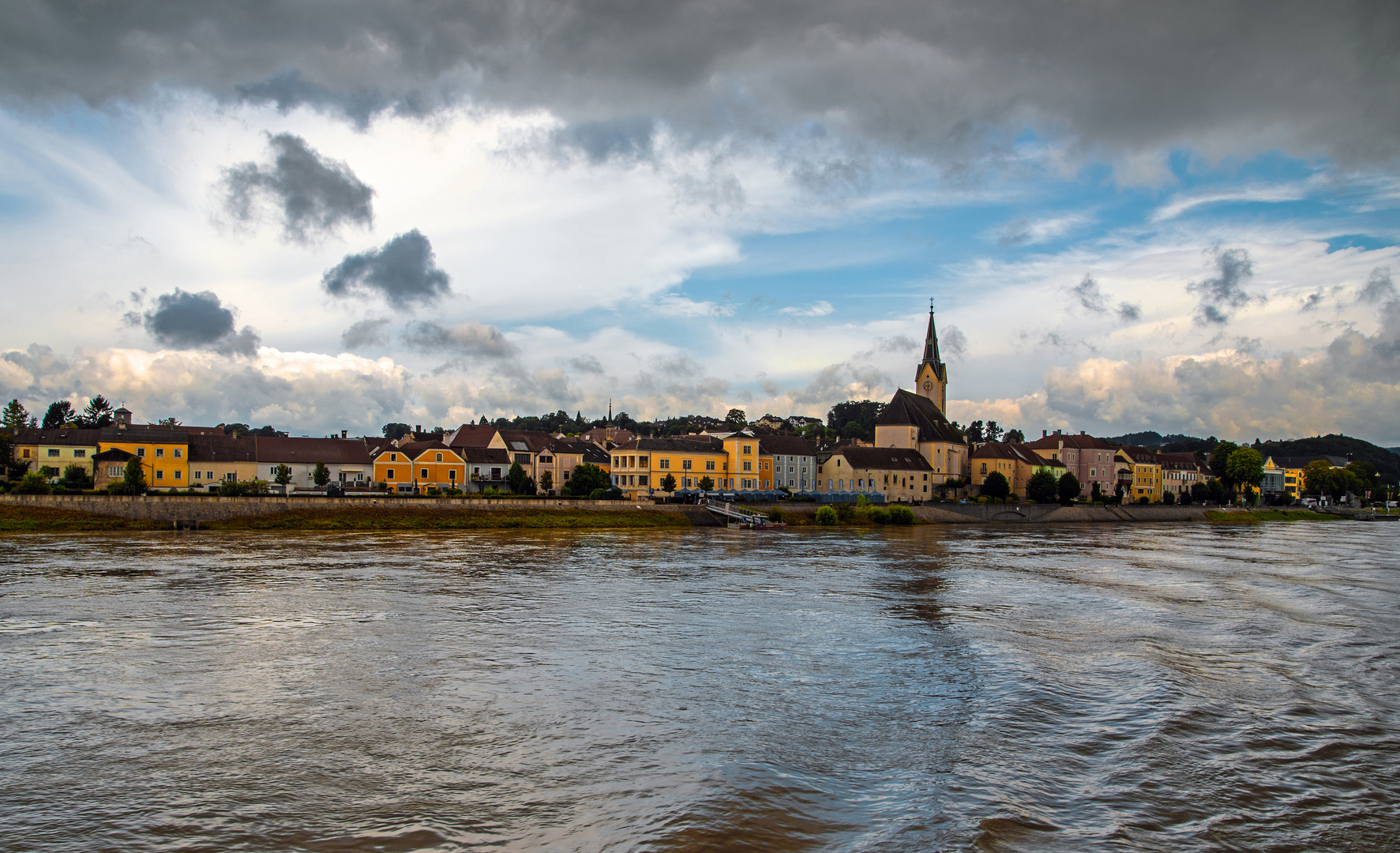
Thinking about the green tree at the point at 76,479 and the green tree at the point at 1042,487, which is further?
the green tree at the point at 1042,487

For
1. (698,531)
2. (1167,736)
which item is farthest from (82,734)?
(698,531)

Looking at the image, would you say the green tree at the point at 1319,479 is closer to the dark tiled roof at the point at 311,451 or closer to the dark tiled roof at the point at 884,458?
the dark tiled roof at the point at 884,458

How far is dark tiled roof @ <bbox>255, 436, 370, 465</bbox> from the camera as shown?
72.1m

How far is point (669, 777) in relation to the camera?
35.6 feet

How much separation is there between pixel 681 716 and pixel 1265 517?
101457 mm

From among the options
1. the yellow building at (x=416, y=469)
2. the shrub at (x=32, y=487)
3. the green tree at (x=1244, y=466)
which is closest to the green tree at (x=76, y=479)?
the shrub at (x=32, y=487)

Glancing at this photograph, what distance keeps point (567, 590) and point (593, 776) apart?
15890 millimetres

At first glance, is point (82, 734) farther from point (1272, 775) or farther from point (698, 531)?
point (698, 531)

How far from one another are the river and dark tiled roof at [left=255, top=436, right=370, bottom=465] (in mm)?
45574

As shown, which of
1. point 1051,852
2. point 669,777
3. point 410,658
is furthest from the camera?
point 410,658

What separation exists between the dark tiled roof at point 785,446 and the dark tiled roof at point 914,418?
44.1 ft

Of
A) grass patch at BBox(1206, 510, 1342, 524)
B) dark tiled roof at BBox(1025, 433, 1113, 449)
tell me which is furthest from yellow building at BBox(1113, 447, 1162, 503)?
grass patch at BBox(1206, 510, 1342, 524)

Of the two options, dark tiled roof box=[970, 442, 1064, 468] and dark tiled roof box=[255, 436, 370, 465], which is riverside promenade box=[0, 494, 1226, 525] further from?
dark tiled roof box=[970, 442, 1064, 468]

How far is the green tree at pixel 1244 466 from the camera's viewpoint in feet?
343
